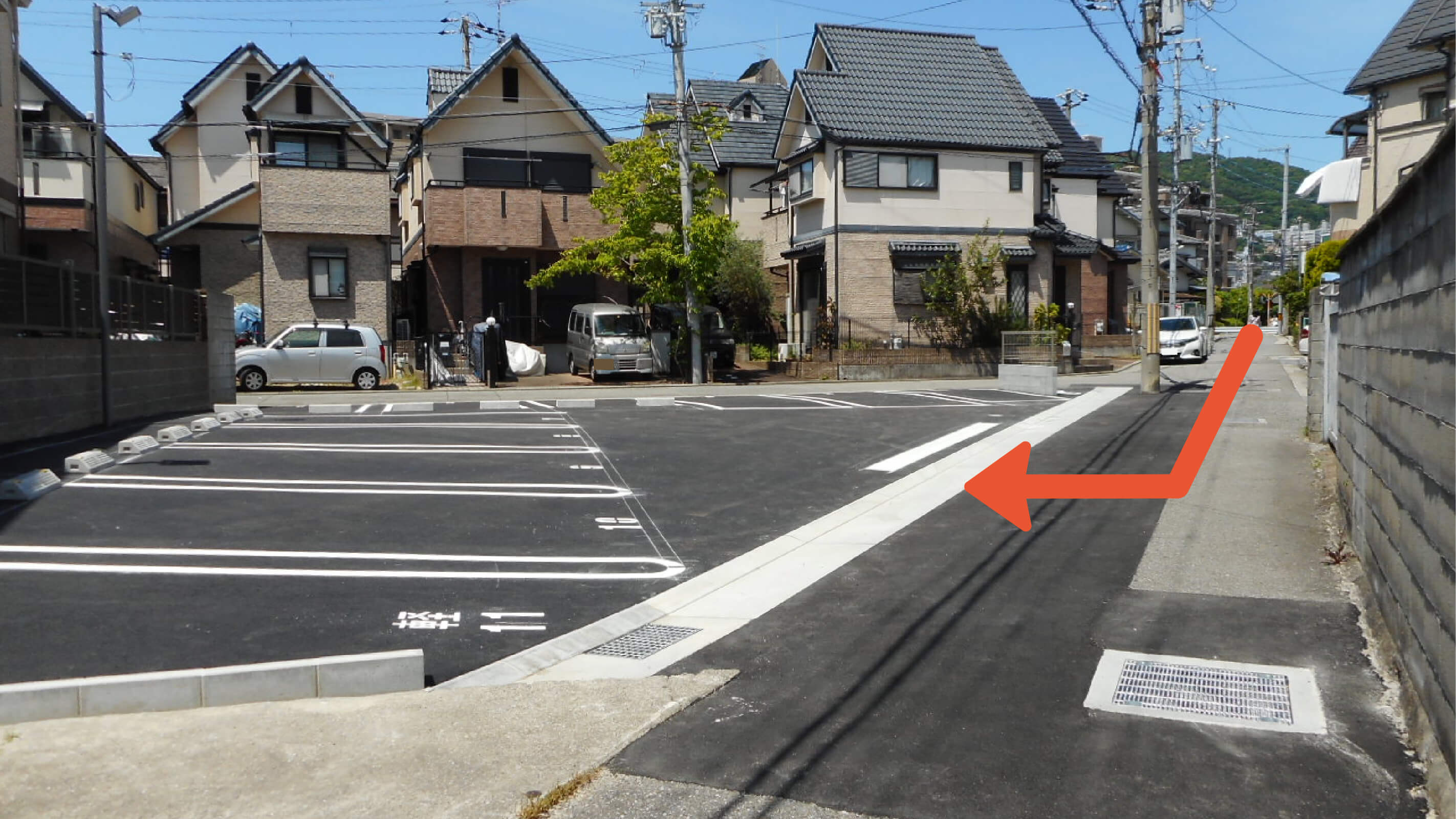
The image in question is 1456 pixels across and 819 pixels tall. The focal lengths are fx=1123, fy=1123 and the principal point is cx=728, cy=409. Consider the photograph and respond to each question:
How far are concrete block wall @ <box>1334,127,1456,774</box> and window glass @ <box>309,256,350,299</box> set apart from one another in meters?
28.8

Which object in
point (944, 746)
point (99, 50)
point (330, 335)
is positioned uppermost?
point (99, 50)

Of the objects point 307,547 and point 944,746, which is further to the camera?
point 307,547

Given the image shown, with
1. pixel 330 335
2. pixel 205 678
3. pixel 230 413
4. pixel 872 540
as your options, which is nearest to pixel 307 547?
pixel 205 678

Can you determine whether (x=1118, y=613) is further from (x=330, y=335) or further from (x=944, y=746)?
(x=330, y=335)

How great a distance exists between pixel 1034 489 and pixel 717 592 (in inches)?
182

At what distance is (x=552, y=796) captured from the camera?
4250mm

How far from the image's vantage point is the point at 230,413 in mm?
16500

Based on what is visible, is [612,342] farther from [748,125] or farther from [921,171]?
[748,125]

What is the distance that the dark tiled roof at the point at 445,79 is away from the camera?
43.8 metres

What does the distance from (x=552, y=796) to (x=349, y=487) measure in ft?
22.4

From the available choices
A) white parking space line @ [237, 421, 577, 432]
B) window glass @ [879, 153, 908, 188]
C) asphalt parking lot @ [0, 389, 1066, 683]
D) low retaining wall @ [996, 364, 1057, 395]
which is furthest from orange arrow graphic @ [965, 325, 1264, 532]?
window glass @ [879, 153, 908, 188]

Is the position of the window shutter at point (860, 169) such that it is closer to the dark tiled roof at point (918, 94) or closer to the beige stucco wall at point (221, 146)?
the dark tiled roof at point (918, 94)

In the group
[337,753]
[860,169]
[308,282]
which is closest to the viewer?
[337,753]

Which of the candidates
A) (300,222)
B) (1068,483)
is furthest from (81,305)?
(300,222)
